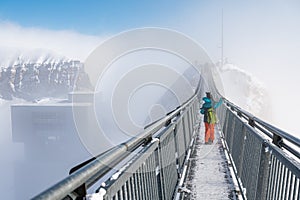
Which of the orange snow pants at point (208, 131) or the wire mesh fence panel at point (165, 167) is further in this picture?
the orange snow pants at point (208, 131)

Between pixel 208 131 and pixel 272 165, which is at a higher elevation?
pixel 272 165

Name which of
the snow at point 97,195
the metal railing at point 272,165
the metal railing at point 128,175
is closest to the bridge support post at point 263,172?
the metal railing at point 272,165

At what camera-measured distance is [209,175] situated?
5.95 m

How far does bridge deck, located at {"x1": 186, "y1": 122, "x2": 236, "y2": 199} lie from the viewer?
4919 mm

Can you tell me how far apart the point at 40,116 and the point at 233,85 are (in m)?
40.6

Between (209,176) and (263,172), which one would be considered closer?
(263,172)

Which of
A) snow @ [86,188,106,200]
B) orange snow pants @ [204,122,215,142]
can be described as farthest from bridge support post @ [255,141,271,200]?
orange snow pants @ [204,122,215,142]

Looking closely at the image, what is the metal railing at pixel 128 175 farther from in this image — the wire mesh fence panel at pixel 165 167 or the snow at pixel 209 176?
the snow at pixel 209 176

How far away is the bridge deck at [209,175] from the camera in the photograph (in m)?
4.92

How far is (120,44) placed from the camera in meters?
19.9

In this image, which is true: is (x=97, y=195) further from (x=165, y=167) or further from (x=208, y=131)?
(x=208, y=131)

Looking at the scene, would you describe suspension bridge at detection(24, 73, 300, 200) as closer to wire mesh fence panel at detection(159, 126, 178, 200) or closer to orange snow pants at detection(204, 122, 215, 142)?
wire mesh fence panel at detection(159, 126, 178, 200)

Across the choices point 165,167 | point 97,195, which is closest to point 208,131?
point 165,167

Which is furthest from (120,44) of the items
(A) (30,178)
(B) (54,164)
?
(A) (30,178)
